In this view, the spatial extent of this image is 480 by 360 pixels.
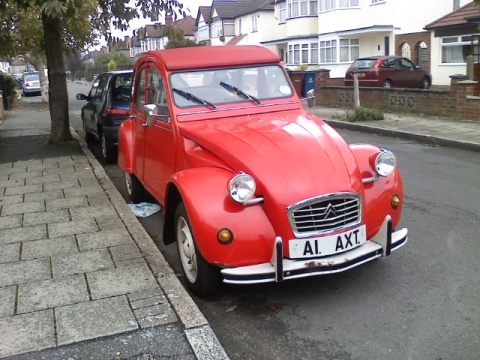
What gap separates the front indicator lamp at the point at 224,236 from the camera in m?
3.76

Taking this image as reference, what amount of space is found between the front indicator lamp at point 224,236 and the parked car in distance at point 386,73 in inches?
714

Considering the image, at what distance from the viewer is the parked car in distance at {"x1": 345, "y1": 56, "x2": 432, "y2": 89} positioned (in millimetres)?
21125

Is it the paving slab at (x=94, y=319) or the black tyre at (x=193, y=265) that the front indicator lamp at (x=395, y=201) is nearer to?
the black tyre at (x=193, y=265)

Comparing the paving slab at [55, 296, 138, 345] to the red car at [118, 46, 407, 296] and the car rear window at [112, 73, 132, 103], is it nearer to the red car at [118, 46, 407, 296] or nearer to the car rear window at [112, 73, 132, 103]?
the red car at [118, 46, 407, 296]

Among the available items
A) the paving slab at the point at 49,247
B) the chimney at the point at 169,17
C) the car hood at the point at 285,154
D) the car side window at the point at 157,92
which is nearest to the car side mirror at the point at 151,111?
the car side window at the point at 157,92

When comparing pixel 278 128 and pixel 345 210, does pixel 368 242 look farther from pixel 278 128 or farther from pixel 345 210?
pixel 278 128

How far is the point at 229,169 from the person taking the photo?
4.21 meters

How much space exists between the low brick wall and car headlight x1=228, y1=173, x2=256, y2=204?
37.1 feet

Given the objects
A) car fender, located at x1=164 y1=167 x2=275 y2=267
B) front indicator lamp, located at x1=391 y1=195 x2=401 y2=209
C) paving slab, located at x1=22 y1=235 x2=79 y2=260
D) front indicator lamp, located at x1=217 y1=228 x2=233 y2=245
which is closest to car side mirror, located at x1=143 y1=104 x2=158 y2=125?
paving slab, located at x1=22 y1=235 x2=79 y2=260

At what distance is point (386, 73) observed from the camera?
2123 centimetres

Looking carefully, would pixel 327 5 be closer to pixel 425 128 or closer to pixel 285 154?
pixel 425 128

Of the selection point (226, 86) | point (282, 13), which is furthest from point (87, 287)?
point (282, 13)

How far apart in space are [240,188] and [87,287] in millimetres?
1559

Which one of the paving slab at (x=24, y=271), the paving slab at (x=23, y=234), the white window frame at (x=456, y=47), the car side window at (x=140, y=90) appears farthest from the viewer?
the white window frame at (x=456, y=47)
